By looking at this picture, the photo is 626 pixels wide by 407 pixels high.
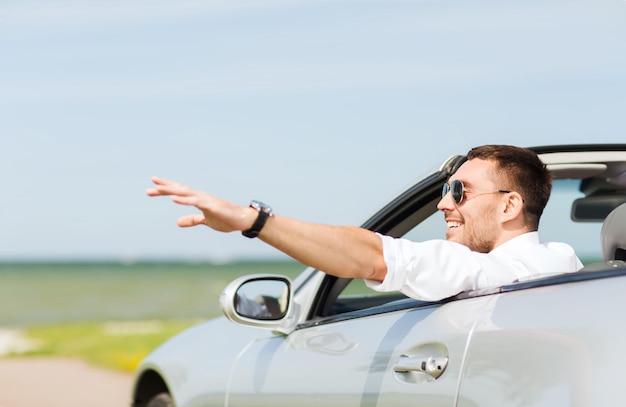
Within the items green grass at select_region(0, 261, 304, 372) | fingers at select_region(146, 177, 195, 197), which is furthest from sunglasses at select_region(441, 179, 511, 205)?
green grass at select_region(0, 261, 304, 372)

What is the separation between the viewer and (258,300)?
15.1 feet

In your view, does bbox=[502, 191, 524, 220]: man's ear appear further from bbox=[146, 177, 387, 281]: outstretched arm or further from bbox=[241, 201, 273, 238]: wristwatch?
bbox=[241, 201, 273, 238]: wristwatch

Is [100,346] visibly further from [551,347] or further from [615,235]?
[551,347]

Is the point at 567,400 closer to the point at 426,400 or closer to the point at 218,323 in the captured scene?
the point at 426,400

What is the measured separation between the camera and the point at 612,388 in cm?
264

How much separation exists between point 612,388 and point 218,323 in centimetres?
283

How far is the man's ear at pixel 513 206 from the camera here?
3840 millimetres

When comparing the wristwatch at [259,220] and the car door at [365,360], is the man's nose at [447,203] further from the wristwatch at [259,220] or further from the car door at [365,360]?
the wristwatch at [259,220]

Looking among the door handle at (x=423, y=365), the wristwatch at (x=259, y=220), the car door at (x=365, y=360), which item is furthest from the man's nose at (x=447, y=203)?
the wristwatch at (x=259, y=220)

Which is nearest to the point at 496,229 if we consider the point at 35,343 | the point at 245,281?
the point at 245,281

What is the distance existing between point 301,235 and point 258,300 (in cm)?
136

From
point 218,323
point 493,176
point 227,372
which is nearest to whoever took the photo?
point 493,176

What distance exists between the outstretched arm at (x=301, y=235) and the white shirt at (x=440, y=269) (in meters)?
0.04

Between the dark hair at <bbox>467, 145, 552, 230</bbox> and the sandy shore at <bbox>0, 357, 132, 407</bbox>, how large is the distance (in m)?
6.40
